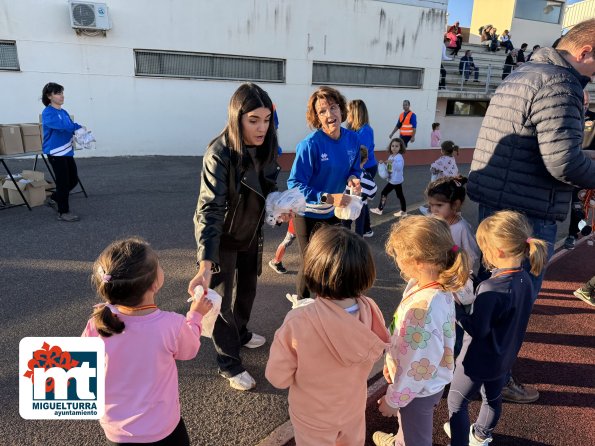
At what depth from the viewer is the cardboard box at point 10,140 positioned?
639cm

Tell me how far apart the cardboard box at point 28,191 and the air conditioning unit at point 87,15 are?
19.0 feet

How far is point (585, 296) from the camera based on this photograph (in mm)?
4430

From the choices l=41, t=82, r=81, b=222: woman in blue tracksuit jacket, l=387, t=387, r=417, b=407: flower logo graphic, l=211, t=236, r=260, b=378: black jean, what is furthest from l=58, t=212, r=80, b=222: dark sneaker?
l=387, t=387, r=417, b=407: flower logo graphic

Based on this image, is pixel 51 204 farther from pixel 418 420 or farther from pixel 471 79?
pixel 471 79

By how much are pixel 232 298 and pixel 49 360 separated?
1.12m

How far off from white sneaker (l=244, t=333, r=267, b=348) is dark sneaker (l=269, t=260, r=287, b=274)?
1.48 metres

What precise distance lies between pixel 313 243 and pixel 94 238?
4798mm

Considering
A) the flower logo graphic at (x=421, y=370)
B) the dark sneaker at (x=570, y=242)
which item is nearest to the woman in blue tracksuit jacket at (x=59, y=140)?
the flower logo graphic at (x=421, y=370)

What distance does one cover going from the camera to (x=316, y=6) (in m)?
12.9

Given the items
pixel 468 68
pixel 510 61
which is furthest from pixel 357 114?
pixel 510 61

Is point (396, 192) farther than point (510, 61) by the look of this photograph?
No

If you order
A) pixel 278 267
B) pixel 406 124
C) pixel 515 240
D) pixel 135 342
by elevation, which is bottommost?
pixel 278 267

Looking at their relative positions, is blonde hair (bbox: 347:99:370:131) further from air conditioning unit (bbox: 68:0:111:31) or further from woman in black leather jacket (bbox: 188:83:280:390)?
air conditioning unit (bbox: 68:0:111:31)

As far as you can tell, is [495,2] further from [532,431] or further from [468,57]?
[532,431]
